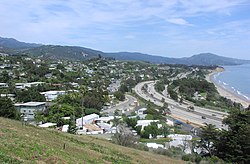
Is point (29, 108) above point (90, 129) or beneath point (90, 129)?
above

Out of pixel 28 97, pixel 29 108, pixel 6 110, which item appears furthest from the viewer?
pixel 28 97

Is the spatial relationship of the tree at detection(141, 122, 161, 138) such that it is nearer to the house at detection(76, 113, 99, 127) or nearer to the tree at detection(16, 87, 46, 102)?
the house at detection(76, 113, 99, 127)

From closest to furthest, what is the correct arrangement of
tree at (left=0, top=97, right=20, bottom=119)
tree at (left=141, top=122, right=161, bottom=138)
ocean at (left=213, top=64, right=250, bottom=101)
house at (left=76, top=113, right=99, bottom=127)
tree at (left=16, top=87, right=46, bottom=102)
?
tree at (left=0, top=97, right=20, bottom=119) < tree at (left=141, top=122, right=161, bottom=138) < house at (left=76, top=113, right=99, bottom=127) < tree at (left=16, top=87, right=46, bottom=102) < ocean at (left=213, top=64, right=250, bottom=101)

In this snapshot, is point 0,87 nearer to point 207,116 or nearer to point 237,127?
point 207,116

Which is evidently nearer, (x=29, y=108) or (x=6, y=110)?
(x=6, y=110)

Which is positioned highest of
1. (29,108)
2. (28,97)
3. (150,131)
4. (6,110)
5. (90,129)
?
(6,110)

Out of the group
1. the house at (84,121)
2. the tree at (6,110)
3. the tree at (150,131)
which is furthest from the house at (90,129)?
the tree at (6,110)

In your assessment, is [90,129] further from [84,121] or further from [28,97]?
[28,97]

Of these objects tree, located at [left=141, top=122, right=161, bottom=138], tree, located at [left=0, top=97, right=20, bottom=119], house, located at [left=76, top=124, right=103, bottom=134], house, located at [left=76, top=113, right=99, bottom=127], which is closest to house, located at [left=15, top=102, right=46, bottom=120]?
house, located at [left=76, top=113, right=99, bottom=127]

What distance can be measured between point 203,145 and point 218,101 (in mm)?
45465

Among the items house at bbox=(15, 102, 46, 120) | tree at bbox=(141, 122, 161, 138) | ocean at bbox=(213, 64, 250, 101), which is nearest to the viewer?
tree at bbox=(141, 122, 161, 138)

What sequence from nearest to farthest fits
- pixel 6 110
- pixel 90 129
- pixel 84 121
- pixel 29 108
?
pixel 6 110, pixel 90 129, pixel 84 121, pixel 29 108

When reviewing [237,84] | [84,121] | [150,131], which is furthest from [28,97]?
[237,84]

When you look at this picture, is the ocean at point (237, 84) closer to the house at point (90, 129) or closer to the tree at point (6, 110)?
the house at point (90, 129)
